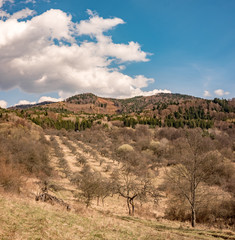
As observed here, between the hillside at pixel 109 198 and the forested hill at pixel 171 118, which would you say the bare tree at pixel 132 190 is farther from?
the forested hill at pixel 171 118

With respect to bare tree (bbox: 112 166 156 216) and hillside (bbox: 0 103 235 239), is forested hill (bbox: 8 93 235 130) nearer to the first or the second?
hillside (bbox: 0 103 235 239)

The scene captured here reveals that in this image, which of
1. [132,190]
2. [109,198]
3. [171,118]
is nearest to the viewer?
[132,190]

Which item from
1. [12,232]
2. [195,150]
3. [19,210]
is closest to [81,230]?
[12,232]

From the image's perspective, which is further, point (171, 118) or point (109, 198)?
point (171, 118)

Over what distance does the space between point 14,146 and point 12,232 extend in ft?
129

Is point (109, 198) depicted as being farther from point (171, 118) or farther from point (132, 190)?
point (171, 118)

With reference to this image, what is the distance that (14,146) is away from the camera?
41.9m

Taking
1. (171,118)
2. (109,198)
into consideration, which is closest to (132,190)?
(109,198)

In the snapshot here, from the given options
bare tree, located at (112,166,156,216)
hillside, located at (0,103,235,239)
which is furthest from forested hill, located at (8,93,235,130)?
bare tree, located at (112,166,156,216)

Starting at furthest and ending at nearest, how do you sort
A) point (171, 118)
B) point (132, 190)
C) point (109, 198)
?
point (171, 118)
point (109, 198)
point (132, 190)

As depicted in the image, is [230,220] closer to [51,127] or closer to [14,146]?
[14,146]

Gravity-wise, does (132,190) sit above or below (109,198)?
above

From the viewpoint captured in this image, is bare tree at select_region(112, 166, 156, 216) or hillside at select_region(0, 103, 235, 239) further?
bare tree at select_region(112, 166, 156, 216)

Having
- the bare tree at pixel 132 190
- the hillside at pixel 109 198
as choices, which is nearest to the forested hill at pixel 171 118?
the hillside at pixel 109 198
